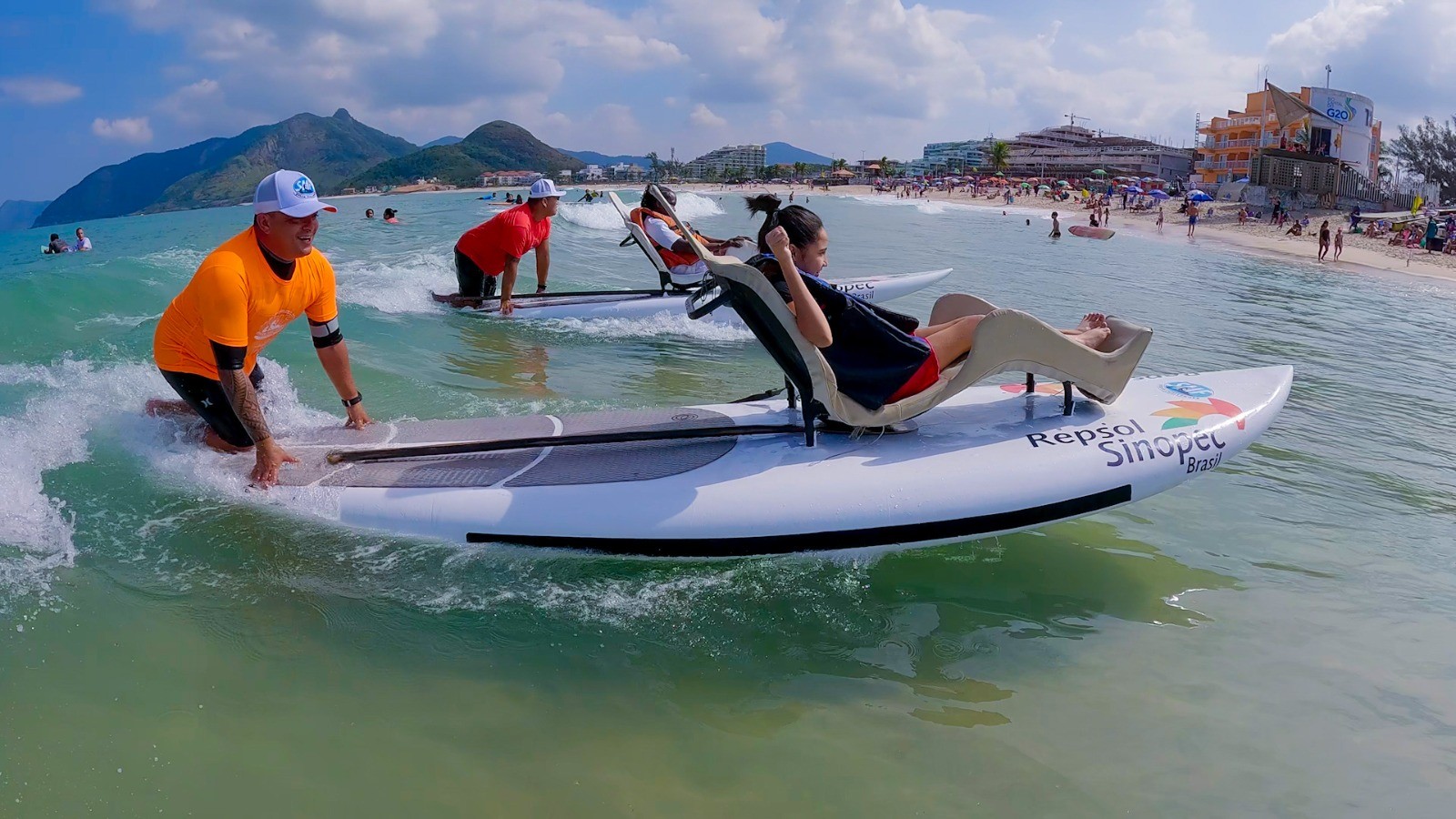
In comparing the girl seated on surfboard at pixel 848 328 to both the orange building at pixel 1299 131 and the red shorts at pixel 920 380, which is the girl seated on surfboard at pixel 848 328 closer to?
the red shorts at pixel 920 380

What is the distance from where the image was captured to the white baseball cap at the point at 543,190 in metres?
9.63

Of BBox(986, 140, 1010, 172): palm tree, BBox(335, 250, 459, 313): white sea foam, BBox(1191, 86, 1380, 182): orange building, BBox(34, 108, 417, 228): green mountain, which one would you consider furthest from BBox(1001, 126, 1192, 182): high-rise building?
BBox(34, 108, 417, 228): green mountain

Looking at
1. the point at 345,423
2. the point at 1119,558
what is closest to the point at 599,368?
the point at 345,423

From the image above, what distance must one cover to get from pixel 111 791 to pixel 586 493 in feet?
6.38

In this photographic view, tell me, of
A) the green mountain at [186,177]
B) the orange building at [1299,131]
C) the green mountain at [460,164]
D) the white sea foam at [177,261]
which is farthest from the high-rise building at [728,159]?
the white sea foam at [177,261]

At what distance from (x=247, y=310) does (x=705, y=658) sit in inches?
100

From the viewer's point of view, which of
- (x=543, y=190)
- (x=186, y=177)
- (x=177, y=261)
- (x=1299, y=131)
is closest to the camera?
(x=543, y=190)

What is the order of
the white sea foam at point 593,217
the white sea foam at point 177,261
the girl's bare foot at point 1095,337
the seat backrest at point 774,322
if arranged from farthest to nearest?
the white sea foam at point 593,217
the white sea foam at point 177,261
the girl's bare foot at point 1095,337
the seat backrest at point 774,322

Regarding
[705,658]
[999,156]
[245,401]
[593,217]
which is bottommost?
[705,658]

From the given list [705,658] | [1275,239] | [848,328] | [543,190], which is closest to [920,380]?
[848,328]

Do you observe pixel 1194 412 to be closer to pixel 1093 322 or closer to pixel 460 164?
pixel 1093 322

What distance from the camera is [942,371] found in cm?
431

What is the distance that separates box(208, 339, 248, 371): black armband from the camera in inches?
146

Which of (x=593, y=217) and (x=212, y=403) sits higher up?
(x=593, y=217)
